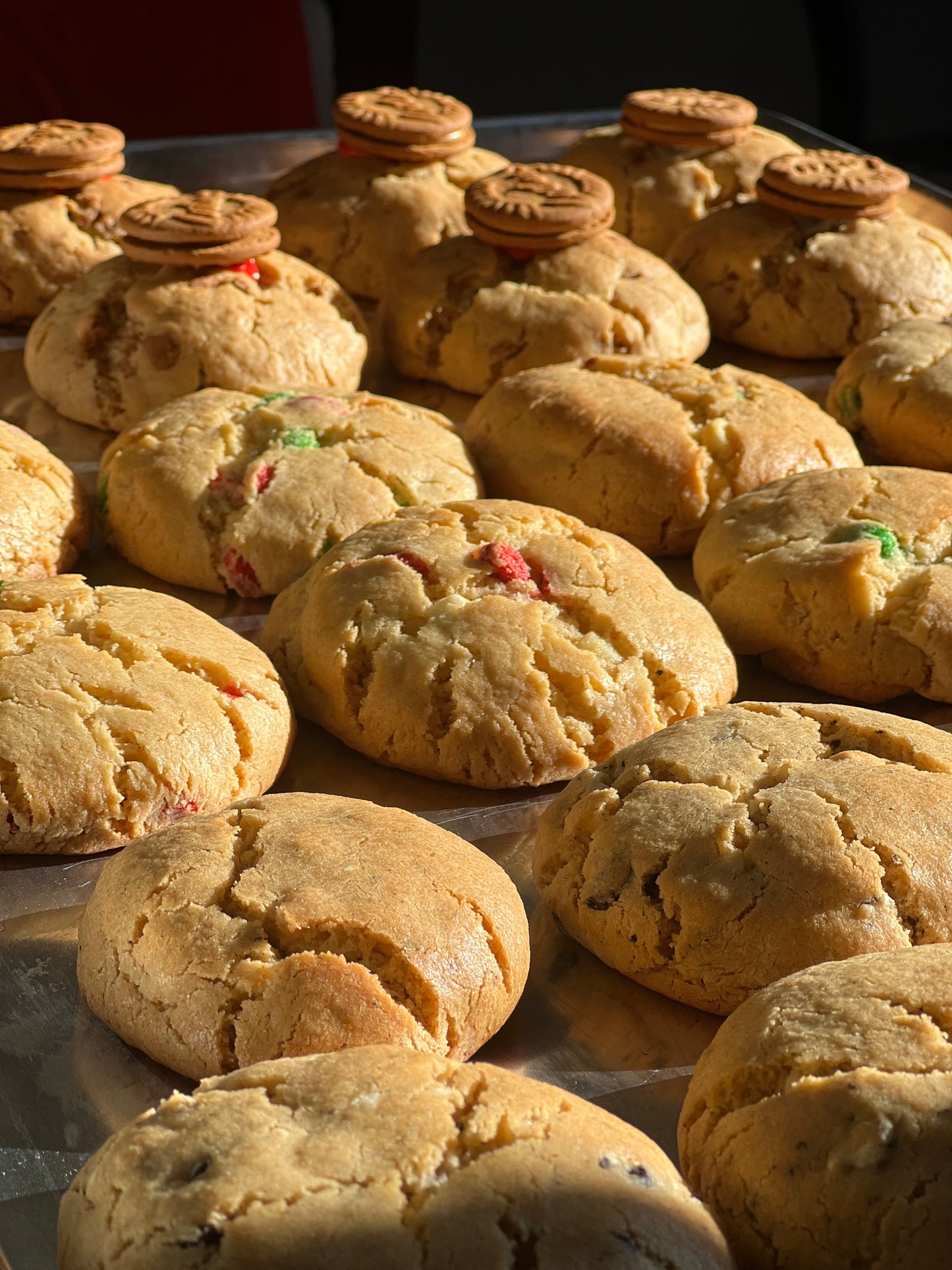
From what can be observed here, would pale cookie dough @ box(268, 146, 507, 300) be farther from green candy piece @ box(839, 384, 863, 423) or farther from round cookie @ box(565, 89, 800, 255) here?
green candy piece @ box(839, 384, 863, 423)

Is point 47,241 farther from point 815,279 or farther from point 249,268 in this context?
point 815,279

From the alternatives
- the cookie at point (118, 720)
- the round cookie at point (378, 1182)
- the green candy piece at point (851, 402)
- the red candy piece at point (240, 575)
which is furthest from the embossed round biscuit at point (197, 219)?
the round cookie at point (378, 1182)

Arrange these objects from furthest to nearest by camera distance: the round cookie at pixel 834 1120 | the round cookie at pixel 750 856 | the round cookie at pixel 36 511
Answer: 1. the round cookie at pixel 36 511
2. the round cookie at pixel 750 856
3. the round cookie at pixel 834 1120

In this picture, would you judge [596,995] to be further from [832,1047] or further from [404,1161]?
[404,1161]

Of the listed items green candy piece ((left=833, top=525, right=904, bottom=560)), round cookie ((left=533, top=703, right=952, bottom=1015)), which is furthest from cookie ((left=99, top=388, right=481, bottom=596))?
round cookie ((left=533, top=703, right=952, bottom=1015))

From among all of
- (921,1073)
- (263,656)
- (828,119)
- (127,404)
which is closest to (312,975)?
(921,1073)

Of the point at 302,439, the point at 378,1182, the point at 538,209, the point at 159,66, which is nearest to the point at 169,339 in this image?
the point at 302,439

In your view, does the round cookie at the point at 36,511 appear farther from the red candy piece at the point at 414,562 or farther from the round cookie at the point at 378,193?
the round cookie at the point at 378,193
